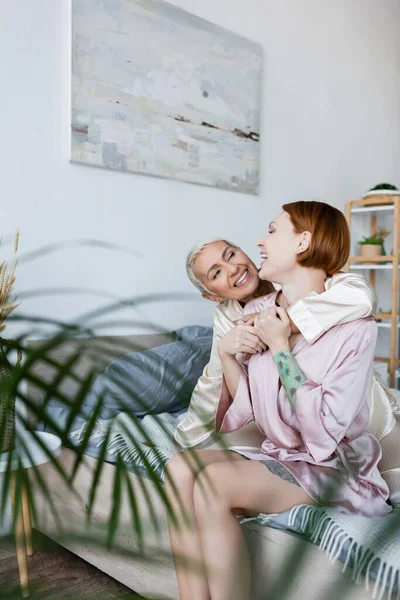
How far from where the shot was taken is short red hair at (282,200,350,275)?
1.30 meters

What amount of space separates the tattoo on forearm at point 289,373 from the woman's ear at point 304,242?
24cm

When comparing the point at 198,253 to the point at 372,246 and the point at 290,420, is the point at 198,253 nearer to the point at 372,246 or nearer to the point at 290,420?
the point at 290,420

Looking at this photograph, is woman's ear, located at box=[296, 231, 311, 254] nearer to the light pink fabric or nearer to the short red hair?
the short red hair

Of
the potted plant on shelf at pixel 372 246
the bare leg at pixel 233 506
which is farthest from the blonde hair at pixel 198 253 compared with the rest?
the potted plant on shelf at pixel 372 246

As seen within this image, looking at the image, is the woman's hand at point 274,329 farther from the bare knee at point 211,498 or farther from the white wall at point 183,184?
the white wall at point 183,184

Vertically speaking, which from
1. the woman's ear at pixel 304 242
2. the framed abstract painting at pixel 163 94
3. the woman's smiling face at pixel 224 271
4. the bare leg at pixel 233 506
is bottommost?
the bare leg at pixel 233 506

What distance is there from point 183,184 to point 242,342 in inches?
54.4

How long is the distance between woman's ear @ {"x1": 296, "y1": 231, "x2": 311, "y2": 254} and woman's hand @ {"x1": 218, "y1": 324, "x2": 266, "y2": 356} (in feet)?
0.71

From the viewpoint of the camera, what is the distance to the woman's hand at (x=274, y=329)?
1.25 metres

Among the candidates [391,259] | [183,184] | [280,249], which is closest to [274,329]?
[280,249]

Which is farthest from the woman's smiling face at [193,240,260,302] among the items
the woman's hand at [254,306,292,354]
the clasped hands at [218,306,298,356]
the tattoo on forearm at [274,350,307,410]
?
the tattoo on forearm at [274,350,307,410]

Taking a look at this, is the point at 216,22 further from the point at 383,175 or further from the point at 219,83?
the point at 383,175

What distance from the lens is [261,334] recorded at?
4.22ft

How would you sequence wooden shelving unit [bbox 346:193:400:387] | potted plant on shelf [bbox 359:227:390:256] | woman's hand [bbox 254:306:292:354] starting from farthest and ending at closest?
potted plant on shelf [bbox 359:227:390:256], wooden shelving unit [bbox 346:193:400:387], woman's hand [bbox 254:306:292:354]
